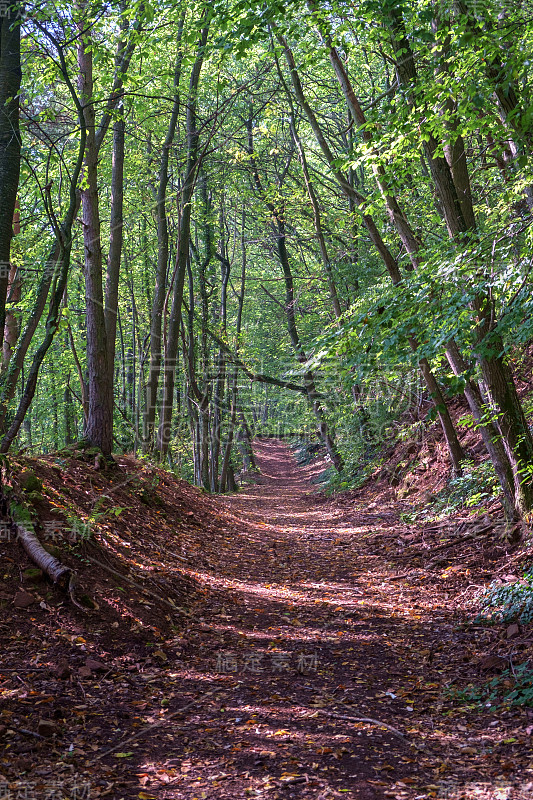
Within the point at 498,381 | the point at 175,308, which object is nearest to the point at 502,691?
the point at 498,381

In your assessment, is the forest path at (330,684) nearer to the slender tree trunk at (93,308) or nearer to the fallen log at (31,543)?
the fallen log at (31,543)

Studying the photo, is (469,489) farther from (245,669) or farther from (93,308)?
(93,308)

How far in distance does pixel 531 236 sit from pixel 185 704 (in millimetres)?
4542

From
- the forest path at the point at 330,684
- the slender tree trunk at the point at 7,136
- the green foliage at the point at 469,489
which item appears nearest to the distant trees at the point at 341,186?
the slender tree trunk at the point at 7,136

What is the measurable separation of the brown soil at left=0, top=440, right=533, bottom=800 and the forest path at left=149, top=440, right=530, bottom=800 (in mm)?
18

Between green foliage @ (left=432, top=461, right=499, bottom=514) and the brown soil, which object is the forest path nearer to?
the brown soil

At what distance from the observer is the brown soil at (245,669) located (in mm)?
3309

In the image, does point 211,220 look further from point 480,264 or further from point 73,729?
point 73,729

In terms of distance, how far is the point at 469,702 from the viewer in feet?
14.1

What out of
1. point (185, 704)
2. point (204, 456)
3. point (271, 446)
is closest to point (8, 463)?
point (185, 704)

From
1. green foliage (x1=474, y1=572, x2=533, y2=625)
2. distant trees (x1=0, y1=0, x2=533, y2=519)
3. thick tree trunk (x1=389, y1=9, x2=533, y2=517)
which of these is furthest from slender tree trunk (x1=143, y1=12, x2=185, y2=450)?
green foliage (x1=474, y1=572, x2=533, y2=625)

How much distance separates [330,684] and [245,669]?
763mm

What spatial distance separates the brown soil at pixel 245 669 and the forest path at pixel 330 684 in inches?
0.7

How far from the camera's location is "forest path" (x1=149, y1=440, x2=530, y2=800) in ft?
10.9
